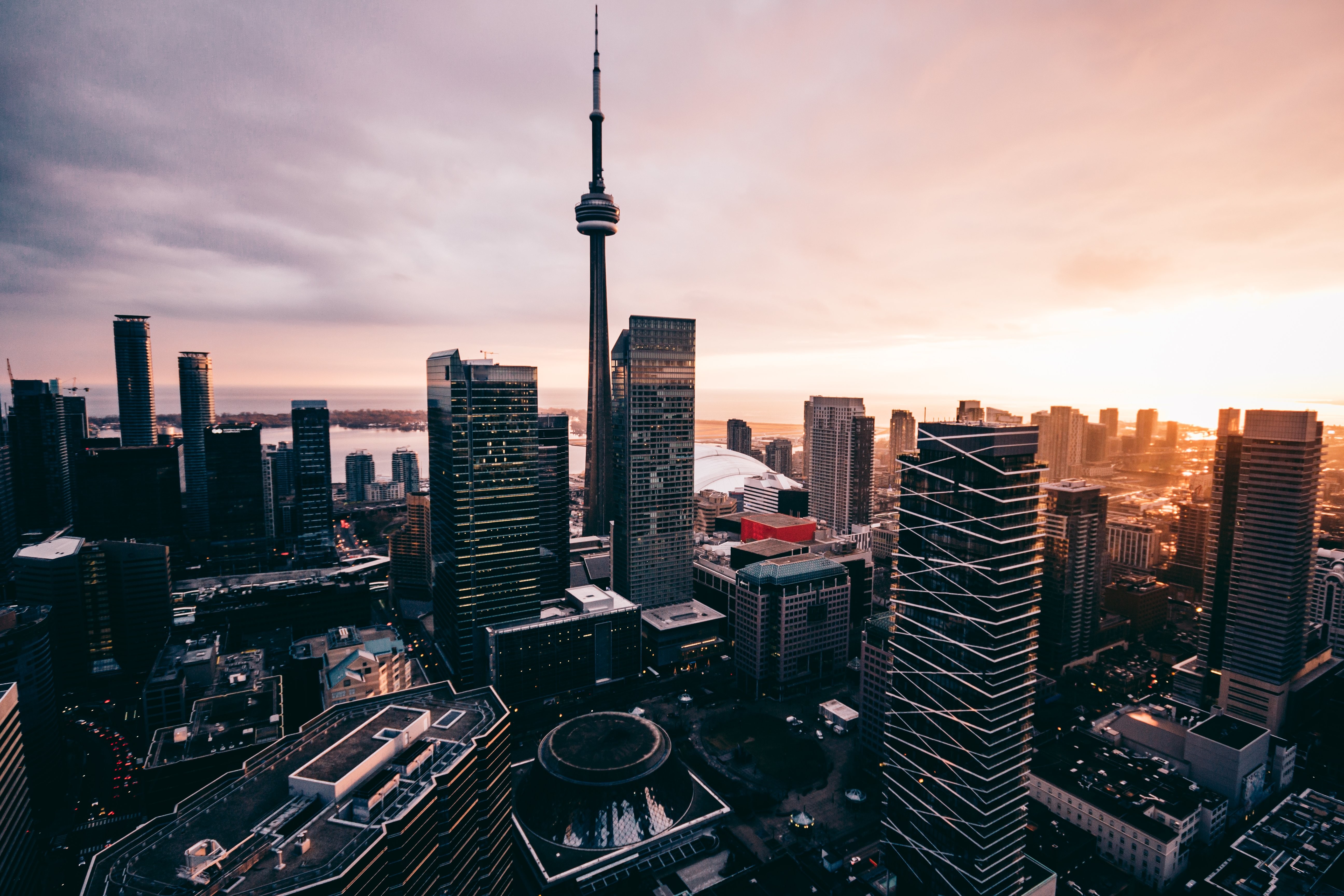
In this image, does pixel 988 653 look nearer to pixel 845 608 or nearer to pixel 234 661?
pixel 845 608

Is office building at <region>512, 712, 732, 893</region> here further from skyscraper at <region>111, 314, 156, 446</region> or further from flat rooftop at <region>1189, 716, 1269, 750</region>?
skyscraper at <region>111, 314, 156, 446</region>

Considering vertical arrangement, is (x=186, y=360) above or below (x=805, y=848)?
above

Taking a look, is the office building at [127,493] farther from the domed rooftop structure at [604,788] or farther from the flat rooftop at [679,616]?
the domed rooftop structure at [604,788]

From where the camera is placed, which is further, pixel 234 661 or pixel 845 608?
pixel 845 608

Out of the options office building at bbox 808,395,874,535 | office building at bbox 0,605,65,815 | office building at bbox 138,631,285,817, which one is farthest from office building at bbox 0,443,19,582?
office building at bbox 808,395,874,535

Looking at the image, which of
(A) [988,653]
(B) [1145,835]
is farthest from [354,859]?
(B) [1145,835]

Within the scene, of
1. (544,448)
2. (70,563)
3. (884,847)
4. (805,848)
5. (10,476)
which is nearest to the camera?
(884,847)

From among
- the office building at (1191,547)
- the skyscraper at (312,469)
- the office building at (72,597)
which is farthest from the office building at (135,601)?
the office building at (1191,547)
